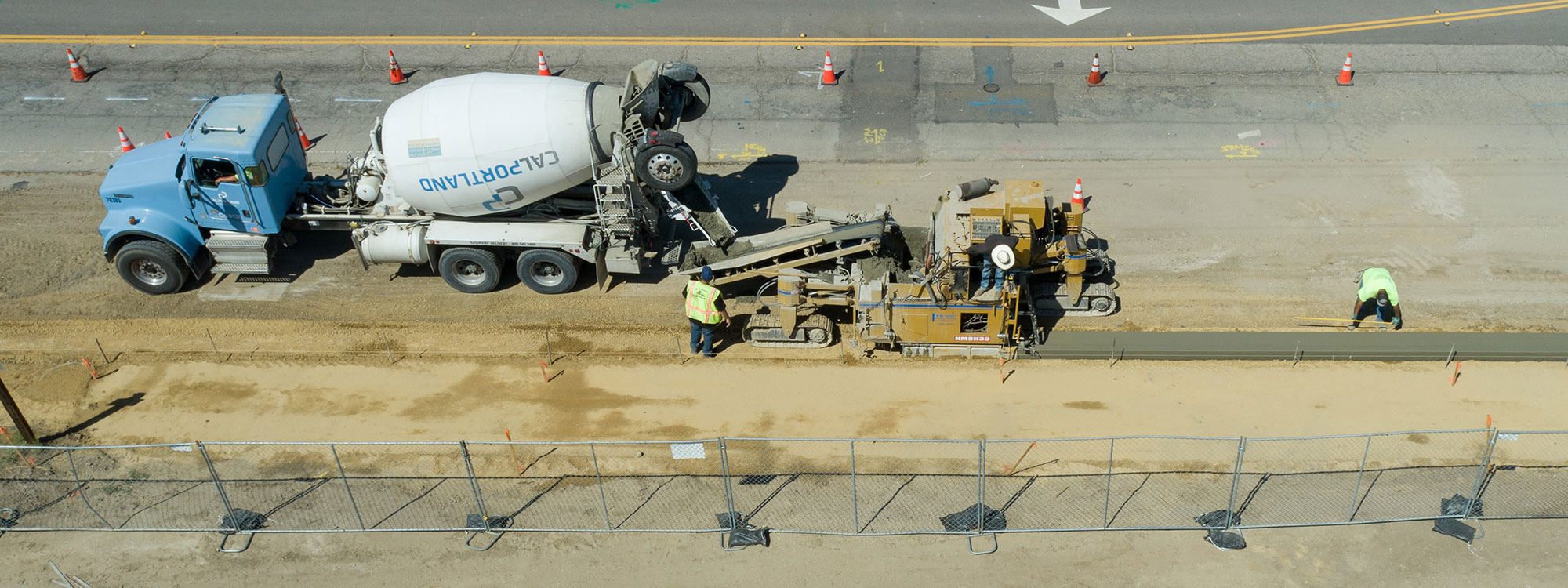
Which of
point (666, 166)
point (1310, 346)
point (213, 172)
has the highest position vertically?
point (213, 172)

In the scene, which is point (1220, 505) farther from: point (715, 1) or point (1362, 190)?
point (715, 1)

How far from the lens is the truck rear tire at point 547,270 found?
17.1m

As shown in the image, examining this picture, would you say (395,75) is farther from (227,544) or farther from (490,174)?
(227,544)

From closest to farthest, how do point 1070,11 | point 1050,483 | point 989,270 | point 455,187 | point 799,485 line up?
1. point 1050,483
2. point 799,485
3. point 989,270
4. point 455,187
5. point 1070,11

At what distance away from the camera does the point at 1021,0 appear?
26.5 meters

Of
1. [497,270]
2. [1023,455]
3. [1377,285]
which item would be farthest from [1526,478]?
[497,270]

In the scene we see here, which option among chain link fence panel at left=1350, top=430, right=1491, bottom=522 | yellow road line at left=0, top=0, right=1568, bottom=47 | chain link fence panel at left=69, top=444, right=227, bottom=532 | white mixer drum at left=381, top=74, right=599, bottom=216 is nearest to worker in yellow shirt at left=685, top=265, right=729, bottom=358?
white mixer drum at left=381, top=74, right=599, bottom=216

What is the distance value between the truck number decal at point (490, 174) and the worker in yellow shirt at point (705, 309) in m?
2.81

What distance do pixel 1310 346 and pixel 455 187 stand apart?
12.7 meters

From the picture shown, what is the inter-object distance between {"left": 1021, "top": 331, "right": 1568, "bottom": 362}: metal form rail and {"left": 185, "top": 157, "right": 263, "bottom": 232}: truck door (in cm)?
1212

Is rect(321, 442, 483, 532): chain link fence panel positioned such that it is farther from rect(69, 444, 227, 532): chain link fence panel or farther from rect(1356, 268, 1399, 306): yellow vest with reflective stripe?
rect(1356, 268, 1399, 306): yellow vest with reflective stripe

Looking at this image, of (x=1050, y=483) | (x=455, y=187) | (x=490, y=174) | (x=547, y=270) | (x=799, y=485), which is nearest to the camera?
(x=1050, y=483)

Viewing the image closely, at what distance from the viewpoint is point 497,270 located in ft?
57.1

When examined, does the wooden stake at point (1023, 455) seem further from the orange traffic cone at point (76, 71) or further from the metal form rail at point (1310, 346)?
the orange traffic cone at point (76, 71)
